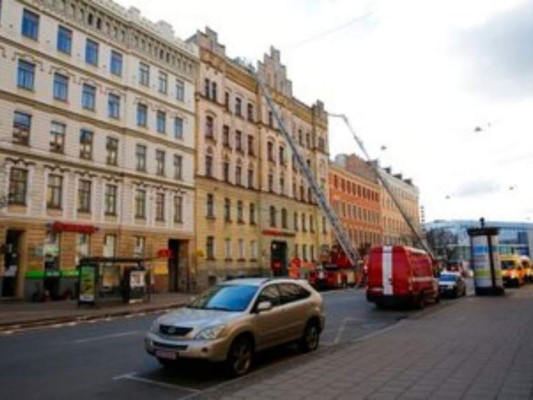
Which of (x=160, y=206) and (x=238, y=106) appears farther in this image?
(x=238, y=106)

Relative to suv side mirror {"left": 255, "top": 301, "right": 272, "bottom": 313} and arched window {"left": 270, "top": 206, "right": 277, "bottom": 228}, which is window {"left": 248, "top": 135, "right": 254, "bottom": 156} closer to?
arched window {"left": 270, "top": 206, "right": 277, "bottom": 228}

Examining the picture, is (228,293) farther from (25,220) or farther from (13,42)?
(13,42)

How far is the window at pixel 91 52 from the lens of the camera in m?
37.1

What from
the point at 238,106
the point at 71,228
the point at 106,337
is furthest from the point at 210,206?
the point at 106,337

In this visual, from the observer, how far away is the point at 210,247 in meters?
47.1

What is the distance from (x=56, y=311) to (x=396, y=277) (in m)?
14.8

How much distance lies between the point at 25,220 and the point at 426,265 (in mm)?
21424

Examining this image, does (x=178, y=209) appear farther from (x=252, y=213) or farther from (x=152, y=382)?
(x=152, y=382)

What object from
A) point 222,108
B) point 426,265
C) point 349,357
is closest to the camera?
point 349,357

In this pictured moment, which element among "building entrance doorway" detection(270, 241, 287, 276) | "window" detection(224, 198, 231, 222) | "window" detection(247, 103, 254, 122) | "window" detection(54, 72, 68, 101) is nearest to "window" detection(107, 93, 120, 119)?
"window" detection(54, 72, 68, 101)

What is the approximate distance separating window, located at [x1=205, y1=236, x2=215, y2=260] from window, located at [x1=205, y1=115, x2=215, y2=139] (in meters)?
8.70

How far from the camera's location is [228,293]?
37.3ft

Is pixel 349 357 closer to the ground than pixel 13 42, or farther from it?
closer to the ground

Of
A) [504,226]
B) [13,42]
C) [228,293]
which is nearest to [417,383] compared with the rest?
[228,293]
